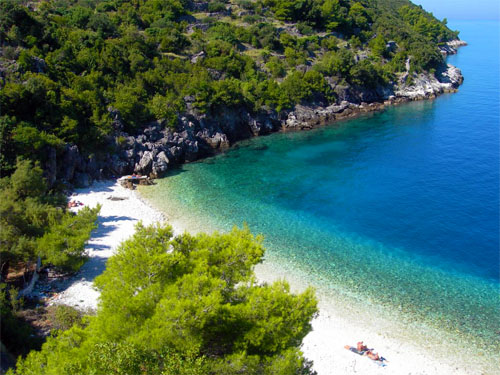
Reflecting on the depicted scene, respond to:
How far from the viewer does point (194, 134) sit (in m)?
47.5

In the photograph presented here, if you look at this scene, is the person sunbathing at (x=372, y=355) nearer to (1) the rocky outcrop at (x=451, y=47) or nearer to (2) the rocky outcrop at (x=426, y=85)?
(2) the rocky outcrop at (x=426, y=85)

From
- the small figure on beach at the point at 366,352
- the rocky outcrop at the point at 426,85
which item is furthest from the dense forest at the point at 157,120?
the small figure on beach at the point at 366,352

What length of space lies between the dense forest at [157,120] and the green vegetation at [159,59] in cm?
23

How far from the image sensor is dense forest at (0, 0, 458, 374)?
38.7 feet

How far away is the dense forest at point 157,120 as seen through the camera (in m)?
11.8

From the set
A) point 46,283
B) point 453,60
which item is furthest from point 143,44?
point 453,60

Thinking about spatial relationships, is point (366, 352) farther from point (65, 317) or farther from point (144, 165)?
point (144, 165)

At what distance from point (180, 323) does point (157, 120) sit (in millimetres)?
37253

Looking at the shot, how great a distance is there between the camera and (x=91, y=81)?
43875 mm

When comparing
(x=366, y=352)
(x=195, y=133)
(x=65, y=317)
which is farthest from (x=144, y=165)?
(x=366, y=352)

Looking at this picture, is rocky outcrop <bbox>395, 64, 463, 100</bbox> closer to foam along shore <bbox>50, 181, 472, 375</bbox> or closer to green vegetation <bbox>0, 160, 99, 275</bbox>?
foam along shore <bbox>50, 181, 472, 375</bbox>

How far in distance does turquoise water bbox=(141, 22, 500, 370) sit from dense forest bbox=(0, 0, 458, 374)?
7866 mm

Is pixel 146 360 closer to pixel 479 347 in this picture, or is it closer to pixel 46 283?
pixel 46 283

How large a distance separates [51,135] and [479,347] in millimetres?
38304
